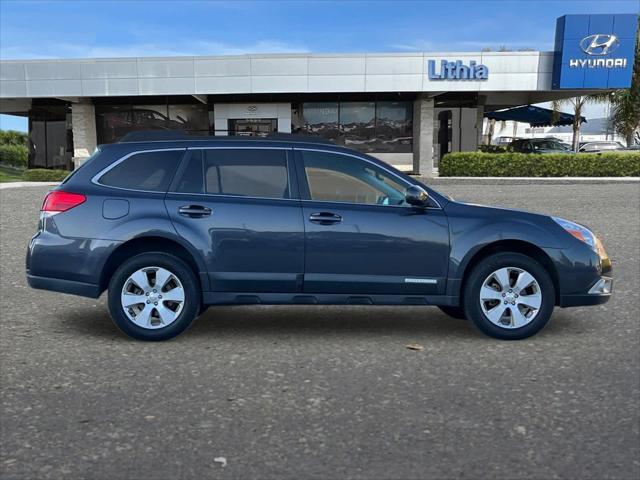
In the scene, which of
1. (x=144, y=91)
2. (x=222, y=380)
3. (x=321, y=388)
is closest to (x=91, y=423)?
(x=222, y=380)

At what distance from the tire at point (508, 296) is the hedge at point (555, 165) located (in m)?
18.6

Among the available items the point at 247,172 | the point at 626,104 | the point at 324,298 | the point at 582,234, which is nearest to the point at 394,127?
the point at 626,104

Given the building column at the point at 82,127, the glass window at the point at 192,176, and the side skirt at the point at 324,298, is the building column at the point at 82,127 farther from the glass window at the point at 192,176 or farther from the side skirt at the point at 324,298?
the side skirt at the point at 324,298

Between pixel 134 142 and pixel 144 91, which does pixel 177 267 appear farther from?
pixel 144 91

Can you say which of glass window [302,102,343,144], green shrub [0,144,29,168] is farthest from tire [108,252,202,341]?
green shrub [0,144,29,168]

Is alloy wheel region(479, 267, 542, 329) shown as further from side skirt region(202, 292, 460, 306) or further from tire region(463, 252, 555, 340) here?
side skirt region(202, 292, 460, 306)

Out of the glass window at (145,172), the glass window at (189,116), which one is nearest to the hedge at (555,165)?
the glass window at (189,116)

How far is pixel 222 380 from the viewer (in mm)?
4430

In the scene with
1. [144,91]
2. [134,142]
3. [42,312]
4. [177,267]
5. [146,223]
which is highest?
[144,91]

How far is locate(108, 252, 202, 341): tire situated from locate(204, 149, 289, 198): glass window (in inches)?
30.0

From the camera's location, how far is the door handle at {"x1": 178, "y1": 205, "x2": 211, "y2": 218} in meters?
5.29

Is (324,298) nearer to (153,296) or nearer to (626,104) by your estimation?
(153,296)

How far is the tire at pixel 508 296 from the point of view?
5.32 meters

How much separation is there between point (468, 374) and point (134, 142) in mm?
3475
